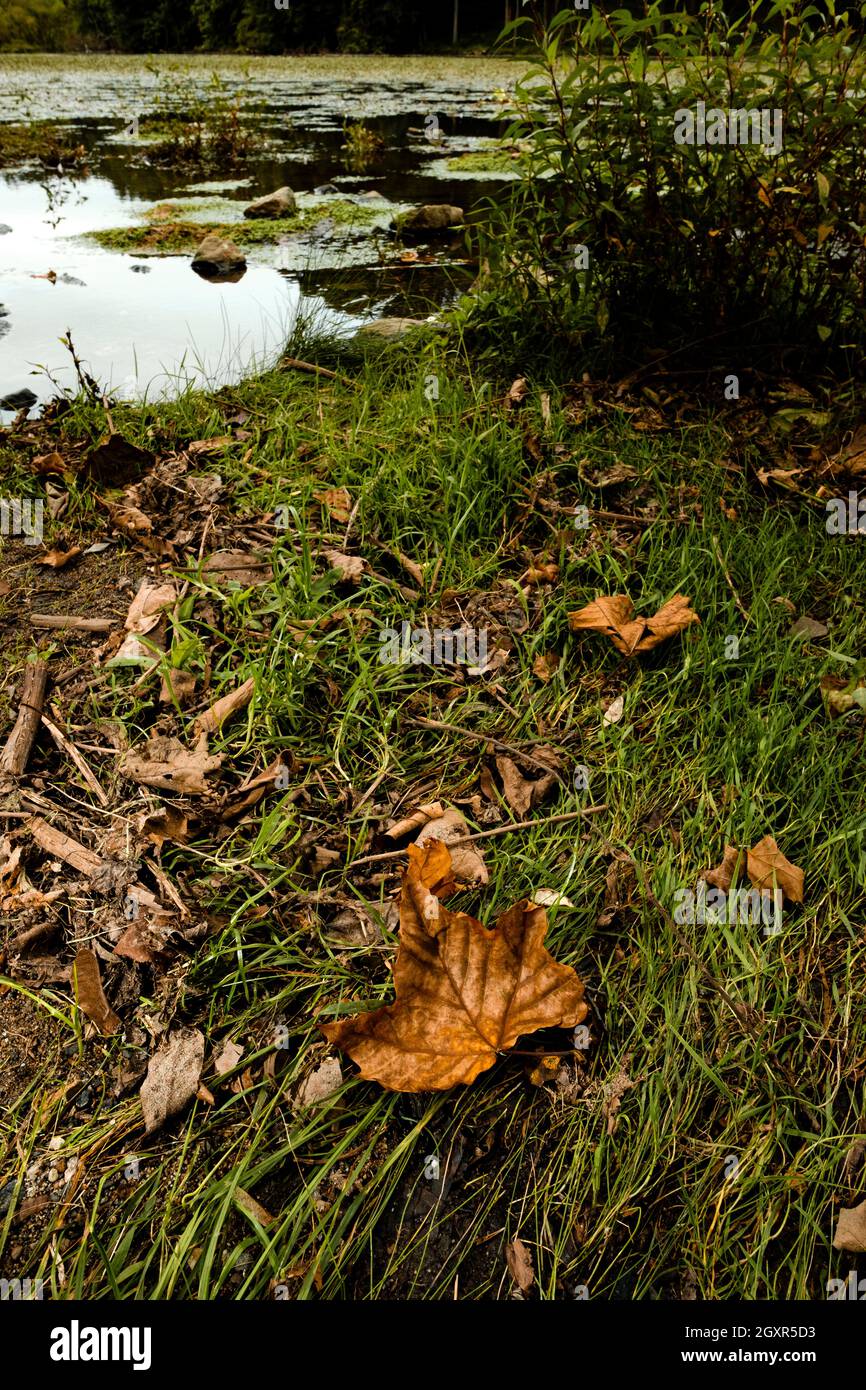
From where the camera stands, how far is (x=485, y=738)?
190 centimetres

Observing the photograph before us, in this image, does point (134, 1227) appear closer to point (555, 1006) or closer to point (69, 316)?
point (555, 1006)

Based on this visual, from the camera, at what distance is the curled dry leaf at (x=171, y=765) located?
1.81m

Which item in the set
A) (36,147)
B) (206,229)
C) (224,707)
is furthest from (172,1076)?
(36,147)

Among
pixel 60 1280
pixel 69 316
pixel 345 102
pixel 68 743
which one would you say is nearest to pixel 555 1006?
pixel 60 1280

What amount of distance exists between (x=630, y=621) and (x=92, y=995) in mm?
1486

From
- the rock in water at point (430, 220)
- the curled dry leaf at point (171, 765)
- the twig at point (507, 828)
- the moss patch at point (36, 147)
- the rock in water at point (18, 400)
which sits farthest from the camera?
the moss patch at point (36, 147)

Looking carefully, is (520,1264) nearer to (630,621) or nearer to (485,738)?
(485,738)

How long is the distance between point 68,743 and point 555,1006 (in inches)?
50.2

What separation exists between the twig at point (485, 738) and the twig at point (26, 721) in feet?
2.93

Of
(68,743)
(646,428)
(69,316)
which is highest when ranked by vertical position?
(69,316)

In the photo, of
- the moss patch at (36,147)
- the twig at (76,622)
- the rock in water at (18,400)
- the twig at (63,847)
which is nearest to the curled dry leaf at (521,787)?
the twig at (63,847)

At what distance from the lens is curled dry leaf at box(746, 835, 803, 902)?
62.2 inches

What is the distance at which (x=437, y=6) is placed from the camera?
28.4 meters

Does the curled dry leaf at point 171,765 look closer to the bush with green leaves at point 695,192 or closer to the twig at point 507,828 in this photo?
the twig at point 507,828
